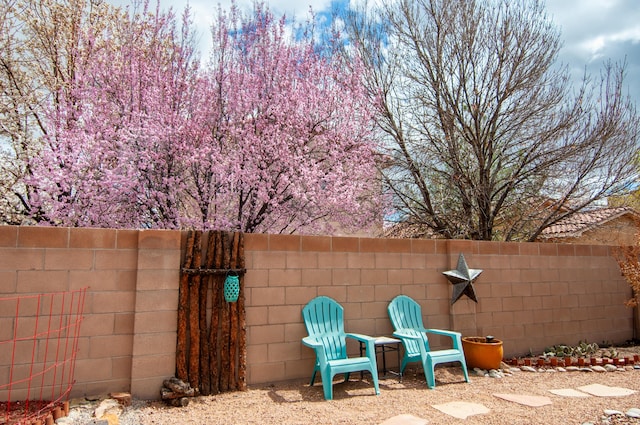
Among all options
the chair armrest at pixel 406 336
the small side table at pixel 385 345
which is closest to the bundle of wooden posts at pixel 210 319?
the small side table at pixel 385 345

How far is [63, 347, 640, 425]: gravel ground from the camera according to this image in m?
3.37

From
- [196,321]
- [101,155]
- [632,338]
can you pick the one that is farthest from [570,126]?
[101,155]

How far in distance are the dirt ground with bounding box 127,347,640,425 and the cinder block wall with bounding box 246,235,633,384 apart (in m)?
0.42

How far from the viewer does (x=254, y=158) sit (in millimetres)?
6555

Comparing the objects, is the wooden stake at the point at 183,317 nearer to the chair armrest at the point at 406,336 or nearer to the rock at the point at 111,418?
the rock at the point at 111,418

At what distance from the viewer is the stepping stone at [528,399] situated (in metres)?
3.82

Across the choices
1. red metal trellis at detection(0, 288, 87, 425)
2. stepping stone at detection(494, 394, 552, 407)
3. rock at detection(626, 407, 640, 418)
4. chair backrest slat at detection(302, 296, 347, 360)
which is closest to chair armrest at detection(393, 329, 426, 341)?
chair backrest slat at detection(302, 296, 347, 360)

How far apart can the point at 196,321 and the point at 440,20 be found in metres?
6.53

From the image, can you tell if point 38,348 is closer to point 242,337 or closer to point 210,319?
point 210,319

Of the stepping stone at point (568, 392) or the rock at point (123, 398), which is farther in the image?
the stepping stone at point (568, 392)

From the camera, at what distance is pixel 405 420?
335cm

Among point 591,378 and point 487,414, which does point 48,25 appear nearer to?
point 487,414

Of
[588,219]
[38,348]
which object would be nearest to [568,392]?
[38,348]

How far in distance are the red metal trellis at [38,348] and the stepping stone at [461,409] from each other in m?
2.99
